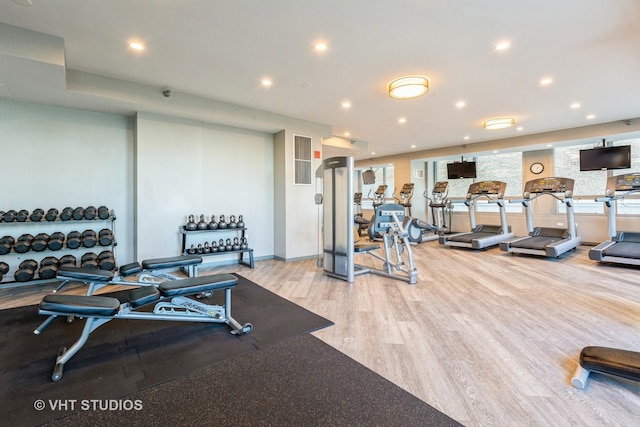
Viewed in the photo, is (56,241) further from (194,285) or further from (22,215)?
(194,285)

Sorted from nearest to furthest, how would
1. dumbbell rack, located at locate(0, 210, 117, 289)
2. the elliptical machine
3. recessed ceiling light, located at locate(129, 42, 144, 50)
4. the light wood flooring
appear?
the light wood flooring < recessed ceiling light, located at locate(129, 42, 144, 50) < dumbbell rack, located at locate(0, 210, 117, 289) < the elliptical machine

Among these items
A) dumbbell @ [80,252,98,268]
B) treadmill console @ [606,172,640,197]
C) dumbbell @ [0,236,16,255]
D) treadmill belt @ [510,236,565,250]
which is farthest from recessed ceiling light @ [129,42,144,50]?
treadmill console @ [606,172,640,197]

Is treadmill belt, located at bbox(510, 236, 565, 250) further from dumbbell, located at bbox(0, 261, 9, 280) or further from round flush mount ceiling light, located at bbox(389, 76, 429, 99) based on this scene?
dumbbell, located at bbox(0, 261, 9, 280)

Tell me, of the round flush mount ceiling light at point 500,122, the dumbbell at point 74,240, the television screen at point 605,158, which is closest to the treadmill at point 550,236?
the television screen at point 605,158

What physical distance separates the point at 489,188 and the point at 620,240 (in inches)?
102

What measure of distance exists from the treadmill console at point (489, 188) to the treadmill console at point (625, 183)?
1.79 meters

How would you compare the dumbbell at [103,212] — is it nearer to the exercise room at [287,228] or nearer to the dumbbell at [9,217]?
the exercise room at [287,228]

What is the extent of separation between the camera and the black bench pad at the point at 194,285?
243 centimetres

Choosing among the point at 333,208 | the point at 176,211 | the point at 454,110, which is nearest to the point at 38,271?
the point at 176,211

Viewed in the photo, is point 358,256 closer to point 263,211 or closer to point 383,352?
point 263,211

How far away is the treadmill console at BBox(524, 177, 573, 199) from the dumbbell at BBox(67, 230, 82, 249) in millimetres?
8507

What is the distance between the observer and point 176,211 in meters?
4.93

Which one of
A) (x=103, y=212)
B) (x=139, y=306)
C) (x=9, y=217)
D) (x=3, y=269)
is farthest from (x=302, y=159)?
(x=3, y=269)

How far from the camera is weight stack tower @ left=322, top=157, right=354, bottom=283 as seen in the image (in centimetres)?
424
